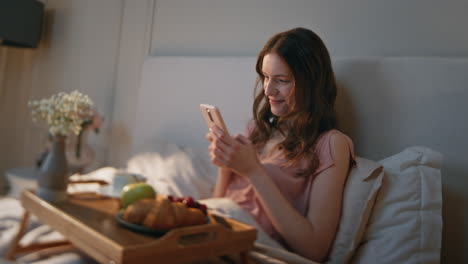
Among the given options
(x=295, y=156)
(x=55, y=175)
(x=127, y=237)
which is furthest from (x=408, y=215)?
(x=55, y=175)

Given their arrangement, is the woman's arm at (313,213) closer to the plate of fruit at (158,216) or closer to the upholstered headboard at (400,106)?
the plate of fruit at (158,216)

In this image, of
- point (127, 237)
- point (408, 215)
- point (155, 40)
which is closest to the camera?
point (127, 237)

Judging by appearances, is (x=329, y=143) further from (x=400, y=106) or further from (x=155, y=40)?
(x=155, y=40)

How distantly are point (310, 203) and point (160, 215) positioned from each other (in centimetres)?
47

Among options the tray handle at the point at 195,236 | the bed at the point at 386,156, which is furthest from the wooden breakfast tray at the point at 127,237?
the bed at the point at 386,156

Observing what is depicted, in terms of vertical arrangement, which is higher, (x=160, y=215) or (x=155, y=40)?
(x=155, y=40)

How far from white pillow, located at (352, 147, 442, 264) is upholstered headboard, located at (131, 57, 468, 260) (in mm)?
142

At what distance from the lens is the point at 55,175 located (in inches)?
42.3

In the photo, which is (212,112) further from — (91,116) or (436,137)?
(91,116)

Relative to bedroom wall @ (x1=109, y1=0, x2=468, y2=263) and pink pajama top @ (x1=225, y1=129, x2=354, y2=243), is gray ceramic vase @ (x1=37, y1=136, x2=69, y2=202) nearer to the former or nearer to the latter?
pink pajama top @ (x1=225, y1=129, x2=354, y2=243)

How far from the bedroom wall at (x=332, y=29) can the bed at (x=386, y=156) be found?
0.07m

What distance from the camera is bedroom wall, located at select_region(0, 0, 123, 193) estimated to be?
8.90ft

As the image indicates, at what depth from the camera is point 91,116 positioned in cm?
239

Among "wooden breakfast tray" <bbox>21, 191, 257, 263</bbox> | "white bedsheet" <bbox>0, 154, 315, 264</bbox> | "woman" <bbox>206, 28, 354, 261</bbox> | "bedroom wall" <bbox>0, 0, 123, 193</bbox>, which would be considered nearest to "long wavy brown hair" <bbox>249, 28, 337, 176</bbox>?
"woman" <bbox>206, 28, 354, 261</bbox>
